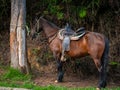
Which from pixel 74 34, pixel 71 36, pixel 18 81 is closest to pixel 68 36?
pixel 71 36

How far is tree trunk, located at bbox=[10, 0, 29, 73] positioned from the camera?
35.4 feet

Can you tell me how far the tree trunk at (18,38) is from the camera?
10.8m

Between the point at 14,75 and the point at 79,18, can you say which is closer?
the point at 14,75

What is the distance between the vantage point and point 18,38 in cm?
1080

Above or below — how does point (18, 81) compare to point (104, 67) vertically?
below

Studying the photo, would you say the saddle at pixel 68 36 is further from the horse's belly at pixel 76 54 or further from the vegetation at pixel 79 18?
the vegetation at pixel 79 18

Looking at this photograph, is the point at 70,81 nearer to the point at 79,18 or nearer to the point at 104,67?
the point at 104,67

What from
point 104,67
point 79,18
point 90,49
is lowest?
point 104,67

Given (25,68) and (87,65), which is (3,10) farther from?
(87,65)

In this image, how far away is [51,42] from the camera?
10.5m

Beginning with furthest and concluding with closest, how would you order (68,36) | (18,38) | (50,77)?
(50,77) < (18,38) < (68,36)

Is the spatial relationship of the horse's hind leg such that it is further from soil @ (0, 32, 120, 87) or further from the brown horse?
soil @ (0, 32, 120, 87)

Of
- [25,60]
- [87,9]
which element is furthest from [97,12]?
[25,60]

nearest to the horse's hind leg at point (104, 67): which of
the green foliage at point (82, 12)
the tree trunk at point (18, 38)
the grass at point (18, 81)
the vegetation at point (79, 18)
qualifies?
the grass at point (18, 81)
